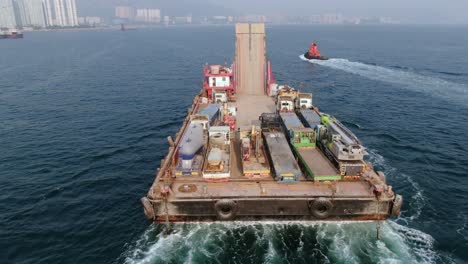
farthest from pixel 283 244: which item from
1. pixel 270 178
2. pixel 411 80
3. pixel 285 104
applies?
pixel 411 80

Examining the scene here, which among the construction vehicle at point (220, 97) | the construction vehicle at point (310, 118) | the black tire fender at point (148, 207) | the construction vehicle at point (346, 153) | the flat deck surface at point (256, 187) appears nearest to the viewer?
the black tire fender at point (148, 207)

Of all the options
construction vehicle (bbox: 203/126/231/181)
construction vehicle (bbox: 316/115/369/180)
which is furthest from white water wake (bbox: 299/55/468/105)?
construction vehicle (bbox: 203/126/231/181)

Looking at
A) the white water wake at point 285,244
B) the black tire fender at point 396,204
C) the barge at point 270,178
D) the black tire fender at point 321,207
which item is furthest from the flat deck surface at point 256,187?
the white water wake at point 285,244

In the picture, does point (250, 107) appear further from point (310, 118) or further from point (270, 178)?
point (270, 178)

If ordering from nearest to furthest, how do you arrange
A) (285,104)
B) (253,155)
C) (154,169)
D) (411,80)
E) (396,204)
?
1. (396,204)
2. (253,155)
3. (154,169)
4. (285,104)
5. (411,80)

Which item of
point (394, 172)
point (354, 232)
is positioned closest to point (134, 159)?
point (354, 232)

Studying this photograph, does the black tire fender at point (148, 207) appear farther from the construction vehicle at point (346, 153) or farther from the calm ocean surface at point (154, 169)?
the construction vehicle at point (346, 153)

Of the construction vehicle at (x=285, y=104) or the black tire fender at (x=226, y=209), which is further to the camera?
the construction vehicle at (x=285, y=104)

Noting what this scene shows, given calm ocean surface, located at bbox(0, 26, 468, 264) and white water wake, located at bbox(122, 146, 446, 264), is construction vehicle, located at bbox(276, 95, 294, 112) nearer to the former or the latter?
calm ocean surface, located at bbox(0, 26, 468, 264)
